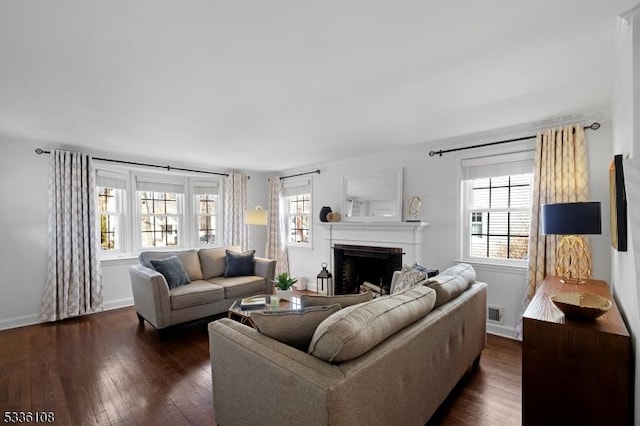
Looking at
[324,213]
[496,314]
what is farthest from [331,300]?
[324,213]

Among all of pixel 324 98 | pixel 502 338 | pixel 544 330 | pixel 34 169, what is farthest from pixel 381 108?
pixel 34 169

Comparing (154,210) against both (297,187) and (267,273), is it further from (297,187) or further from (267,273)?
(297,187)

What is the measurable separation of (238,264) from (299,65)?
313 centimetres

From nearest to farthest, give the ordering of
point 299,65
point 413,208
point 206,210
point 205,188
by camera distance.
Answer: point 299,65, point 413,208, point 205,188, point 206,210

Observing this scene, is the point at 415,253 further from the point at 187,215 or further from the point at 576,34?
the point at 187,215

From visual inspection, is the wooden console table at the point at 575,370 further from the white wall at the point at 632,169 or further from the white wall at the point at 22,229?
the white wall at the point at 22,229

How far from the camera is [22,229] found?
12.3ft

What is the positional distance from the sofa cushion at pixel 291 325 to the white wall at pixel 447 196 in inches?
111

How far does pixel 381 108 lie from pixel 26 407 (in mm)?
3584

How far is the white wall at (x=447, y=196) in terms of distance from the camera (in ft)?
9.23

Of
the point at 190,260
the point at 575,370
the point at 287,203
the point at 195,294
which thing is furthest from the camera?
the point at 287,203

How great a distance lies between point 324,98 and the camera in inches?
98.9

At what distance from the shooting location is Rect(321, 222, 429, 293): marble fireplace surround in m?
4.00

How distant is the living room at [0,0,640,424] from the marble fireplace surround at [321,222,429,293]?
0.44 feet
